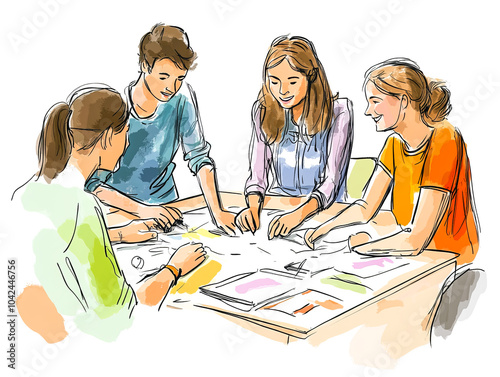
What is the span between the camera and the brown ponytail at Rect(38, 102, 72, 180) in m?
2.15

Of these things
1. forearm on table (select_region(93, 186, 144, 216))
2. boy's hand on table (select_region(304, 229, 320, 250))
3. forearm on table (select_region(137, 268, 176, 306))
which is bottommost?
forearm on table (select_region(137, 268, 176, 306))

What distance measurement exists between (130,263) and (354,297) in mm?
1070

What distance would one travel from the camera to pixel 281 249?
2.74 meters

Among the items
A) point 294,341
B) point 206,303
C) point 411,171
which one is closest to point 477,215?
point 411,171

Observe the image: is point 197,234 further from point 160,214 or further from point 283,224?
point 283,224

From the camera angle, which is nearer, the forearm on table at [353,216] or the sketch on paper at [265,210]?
the sketch on paper at [265,210]

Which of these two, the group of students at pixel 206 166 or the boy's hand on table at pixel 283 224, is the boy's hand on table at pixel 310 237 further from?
the boy's hand on table at pixel 283 224

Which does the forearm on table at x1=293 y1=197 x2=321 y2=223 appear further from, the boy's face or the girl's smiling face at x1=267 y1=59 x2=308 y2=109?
the boy's face

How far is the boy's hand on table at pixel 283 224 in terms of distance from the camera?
292 cm

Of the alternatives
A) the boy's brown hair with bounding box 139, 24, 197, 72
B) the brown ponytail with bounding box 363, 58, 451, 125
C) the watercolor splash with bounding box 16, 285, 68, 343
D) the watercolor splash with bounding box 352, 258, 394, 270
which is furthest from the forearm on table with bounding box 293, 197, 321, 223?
the watercolor splash with bounding box 16, 285, 68, 343

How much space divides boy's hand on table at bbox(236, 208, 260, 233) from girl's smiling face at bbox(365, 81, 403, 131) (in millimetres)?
846

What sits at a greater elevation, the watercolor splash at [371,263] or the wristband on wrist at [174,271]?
the watercolor splash at [371,263]

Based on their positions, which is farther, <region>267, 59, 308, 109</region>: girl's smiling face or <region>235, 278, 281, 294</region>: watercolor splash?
<region>267, 59, 308, 109</region>: girl's smiling face

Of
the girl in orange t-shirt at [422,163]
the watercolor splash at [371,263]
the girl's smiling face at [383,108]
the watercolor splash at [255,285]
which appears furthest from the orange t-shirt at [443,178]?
the watercolor splash at [255,285]
